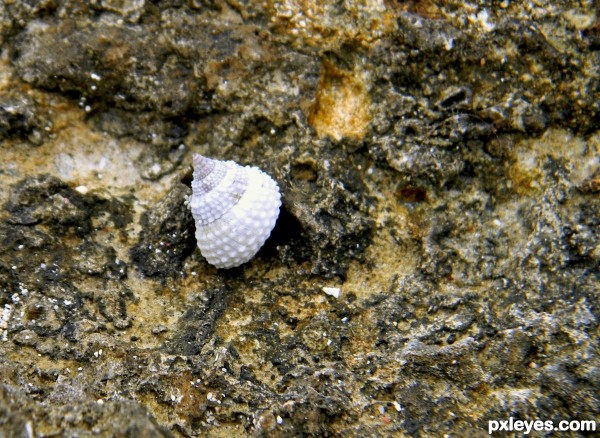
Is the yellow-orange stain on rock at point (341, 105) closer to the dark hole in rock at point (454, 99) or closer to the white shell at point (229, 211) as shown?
the dark hole in rock at point (454, 99)

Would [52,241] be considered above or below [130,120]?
below

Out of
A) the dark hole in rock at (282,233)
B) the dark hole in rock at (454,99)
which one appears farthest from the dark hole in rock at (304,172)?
the dark hole in rock at (454,99)

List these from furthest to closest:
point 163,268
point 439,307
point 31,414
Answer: point 163,268
point 439,307
point 31,414

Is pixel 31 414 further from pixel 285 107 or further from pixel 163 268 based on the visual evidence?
pixel 285 107

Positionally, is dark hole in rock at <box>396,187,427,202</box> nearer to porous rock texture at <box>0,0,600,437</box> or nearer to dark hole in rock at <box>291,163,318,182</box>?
porous rock texture at <box>0,0,600,437</box>

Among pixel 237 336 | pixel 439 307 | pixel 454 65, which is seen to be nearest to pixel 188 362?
pixel 237 336

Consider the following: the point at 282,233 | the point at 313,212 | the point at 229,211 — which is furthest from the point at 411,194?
the point at 229,211

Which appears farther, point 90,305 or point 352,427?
point 90,305
